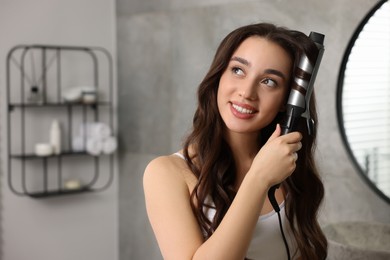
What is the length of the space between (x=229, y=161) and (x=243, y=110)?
0.18 metres

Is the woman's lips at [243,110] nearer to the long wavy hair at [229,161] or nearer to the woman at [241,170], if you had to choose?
the woman at [241,170]

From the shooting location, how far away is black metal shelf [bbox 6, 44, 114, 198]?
2826mm

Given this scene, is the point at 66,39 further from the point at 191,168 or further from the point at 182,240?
the point at 182,240

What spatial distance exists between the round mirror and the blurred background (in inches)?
15.5

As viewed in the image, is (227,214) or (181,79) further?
(181,79)

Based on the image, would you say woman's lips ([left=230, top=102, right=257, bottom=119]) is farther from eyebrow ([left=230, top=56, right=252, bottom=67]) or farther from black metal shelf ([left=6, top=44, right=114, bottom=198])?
black metal shelf ([left=6, top=44, right=114, bottom=198])

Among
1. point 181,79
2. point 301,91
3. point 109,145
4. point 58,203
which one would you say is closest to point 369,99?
point 301,91

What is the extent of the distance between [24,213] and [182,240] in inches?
77.5

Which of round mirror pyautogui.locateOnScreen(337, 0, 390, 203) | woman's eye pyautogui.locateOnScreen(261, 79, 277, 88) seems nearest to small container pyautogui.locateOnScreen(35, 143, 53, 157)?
round mirror pyautogui.locateOnScreen(337, 0, 390, 203)

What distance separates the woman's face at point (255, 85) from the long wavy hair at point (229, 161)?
0.03m

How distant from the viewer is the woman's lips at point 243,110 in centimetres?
122

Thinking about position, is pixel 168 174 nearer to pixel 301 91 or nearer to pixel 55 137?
pixel 301 91

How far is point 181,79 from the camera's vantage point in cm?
276

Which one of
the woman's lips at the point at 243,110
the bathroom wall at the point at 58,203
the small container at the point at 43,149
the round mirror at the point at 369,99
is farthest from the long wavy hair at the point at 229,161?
the bathroom wall at the point at 58,203
